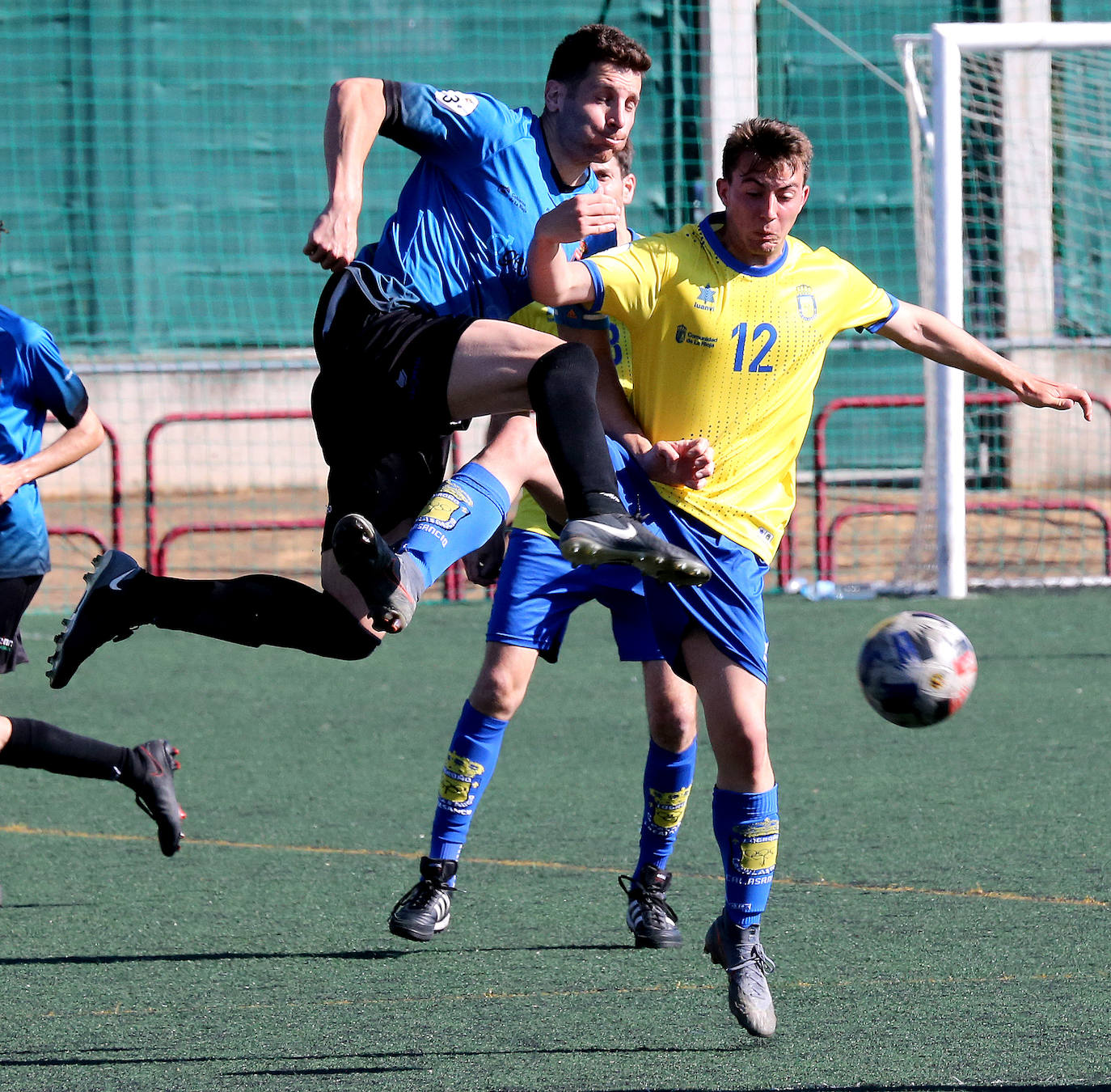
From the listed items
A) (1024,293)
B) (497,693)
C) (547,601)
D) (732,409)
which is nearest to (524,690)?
(497,693)

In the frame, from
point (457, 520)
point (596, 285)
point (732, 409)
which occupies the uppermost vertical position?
point (596, 285)

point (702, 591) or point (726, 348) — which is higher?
point (726, 348)

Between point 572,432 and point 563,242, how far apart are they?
42 cm

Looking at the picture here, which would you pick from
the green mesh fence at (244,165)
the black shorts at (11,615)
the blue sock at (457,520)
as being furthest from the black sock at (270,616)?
the green mesh fence at (244,165)

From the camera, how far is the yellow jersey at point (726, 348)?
4305mm

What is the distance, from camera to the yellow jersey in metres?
4.30

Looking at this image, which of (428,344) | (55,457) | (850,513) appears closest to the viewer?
(428,344)

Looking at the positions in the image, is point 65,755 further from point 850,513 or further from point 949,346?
point 850,513

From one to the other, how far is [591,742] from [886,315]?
143 inches

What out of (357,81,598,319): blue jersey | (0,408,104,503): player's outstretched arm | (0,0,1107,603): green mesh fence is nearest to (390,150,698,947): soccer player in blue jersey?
(357,81,598,319): blue jersey

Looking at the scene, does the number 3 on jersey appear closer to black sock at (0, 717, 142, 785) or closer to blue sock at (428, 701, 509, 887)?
blue sock at (428, 701, 509, 887)

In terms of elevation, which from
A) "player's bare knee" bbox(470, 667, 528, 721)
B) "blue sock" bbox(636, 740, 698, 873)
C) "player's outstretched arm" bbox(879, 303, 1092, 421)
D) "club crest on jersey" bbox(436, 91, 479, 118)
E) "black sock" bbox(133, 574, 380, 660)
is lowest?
"blue sock" bbox(636, 740, 698, 873)

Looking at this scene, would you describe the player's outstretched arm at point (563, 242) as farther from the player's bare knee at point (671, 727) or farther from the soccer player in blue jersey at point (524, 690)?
the player's bare knee at point (671, 727)

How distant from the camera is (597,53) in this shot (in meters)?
4.36
